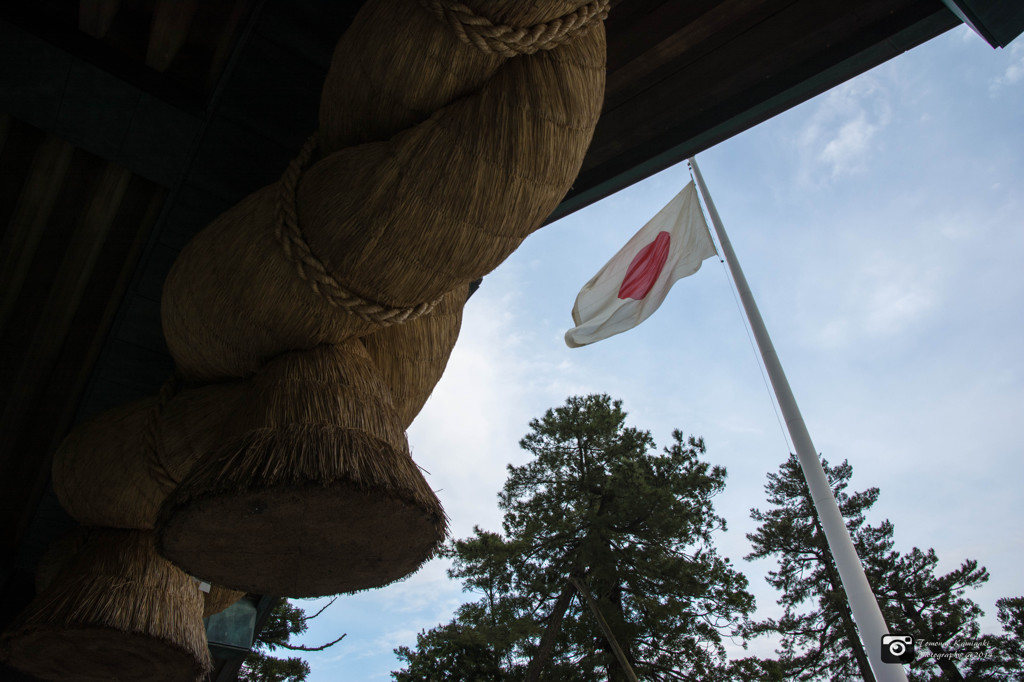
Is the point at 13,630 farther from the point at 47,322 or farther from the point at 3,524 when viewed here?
the point at 3,524

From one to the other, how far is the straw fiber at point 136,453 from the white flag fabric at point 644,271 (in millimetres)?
3984

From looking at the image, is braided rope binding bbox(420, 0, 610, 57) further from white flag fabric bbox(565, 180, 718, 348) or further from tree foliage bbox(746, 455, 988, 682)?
tree foliage bbox(746, 455, 988, 682)

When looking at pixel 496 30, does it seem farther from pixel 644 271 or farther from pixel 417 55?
pixel 644 271

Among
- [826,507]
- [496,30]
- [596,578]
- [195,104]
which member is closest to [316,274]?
[496,30]

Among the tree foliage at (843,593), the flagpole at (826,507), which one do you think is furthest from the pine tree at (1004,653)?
the flagpole at (826,507)

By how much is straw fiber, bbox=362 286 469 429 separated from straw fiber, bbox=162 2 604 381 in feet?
0.55

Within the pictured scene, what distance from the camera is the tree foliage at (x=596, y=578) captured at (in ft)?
41.5

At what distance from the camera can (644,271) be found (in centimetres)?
554

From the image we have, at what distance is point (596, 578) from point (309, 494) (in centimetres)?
1320

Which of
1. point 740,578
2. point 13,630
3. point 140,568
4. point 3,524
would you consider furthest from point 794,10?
point 740,578

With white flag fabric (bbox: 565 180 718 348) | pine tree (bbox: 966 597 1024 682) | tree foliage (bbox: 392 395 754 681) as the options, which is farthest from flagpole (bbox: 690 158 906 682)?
pine tree (bbox: 966 597 1024 682)

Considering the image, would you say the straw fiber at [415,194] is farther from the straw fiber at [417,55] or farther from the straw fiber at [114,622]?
the straw fiber at [114,622]

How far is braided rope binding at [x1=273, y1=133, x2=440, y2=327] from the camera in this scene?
0.90 m

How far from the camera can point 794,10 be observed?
4.95ft
